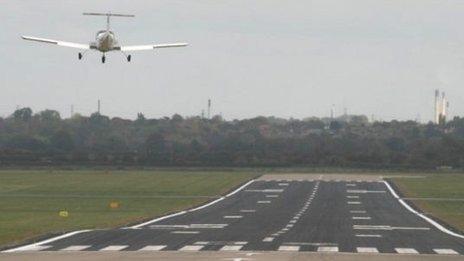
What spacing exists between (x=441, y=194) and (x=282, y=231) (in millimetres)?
52102

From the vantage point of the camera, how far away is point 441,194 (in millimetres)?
102562

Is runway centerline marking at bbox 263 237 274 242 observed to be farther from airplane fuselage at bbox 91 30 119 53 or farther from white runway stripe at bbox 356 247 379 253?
airplane fuselage at bbox 91 30 119 53

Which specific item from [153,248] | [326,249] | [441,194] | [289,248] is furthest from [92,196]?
[326,249]

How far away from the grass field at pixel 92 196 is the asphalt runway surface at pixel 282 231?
2678mm

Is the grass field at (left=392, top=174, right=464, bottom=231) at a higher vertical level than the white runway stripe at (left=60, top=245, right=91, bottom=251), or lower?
higher

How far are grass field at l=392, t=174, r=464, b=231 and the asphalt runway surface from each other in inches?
69.8

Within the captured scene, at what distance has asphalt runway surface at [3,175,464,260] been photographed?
42.2 meters

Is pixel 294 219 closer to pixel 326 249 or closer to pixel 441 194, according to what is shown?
pixel 326 249

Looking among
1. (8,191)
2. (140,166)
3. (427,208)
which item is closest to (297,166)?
(140,166)

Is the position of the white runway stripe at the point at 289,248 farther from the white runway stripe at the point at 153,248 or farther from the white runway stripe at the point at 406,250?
the white runway stripe at the point at 153,248

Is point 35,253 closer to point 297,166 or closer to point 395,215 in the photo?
point 395,215

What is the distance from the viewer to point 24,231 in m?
51.4

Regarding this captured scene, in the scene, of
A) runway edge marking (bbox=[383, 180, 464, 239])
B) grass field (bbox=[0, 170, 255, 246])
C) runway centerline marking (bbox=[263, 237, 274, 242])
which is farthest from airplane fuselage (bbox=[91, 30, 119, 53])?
runway centerline marking (bbox=[263, 237, 274, 242])

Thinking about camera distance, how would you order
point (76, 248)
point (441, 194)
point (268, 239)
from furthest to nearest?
point (441, 194) < point (268, 239) < point (76, 248)
